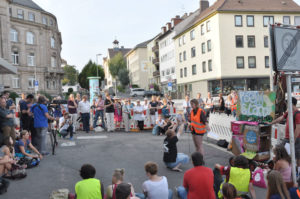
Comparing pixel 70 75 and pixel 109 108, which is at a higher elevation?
pixel 70 75

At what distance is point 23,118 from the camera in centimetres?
1000

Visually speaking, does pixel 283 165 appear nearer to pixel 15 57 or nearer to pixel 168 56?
pixel 15 57

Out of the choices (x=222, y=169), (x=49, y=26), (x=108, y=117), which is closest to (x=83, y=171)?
(x=222, y=169)

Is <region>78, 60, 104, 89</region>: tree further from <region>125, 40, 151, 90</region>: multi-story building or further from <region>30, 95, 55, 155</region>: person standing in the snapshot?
<region>30, 95, 55, 155</region>: person standing

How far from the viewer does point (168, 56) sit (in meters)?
62.0

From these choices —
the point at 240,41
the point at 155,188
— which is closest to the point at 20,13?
the point at 240,41

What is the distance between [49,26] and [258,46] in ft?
139

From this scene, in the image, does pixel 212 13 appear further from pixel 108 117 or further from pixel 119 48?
pixel 119 48

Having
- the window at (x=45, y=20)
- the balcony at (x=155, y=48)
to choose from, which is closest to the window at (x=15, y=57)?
the window at (x=45, y=20)

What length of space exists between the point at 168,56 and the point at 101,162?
5505cm

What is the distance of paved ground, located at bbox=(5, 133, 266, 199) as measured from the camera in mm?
6350

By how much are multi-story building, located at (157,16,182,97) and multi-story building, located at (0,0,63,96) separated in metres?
22.9

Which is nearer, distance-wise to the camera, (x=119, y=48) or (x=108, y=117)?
(x=108, y=117)

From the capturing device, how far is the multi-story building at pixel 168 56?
192 ft
